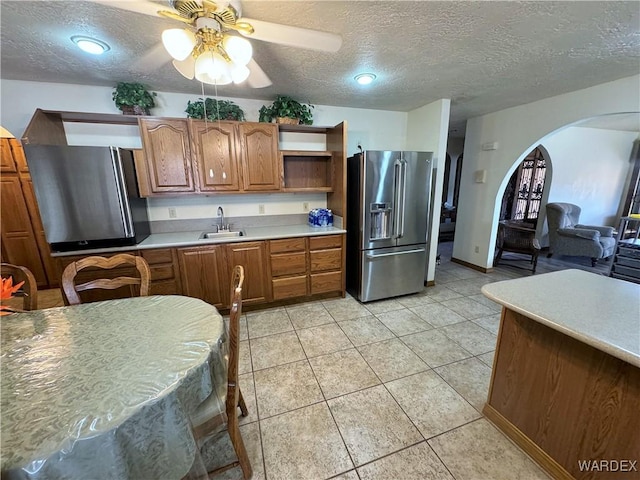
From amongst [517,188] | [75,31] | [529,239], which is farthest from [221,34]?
[517,188]

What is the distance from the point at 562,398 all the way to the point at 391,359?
111cm

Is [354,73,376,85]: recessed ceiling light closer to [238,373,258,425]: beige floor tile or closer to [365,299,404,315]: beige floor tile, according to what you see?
[365,299,404,315]: beige floor tile

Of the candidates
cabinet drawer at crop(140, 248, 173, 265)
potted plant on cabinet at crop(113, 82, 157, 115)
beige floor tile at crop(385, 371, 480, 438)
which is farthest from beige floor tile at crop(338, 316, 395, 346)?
potted plant on cabinet at crop(113, 82, 157, 115)

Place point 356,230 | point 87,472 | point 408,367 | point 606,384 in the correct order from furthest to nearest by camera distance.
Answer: point 356,230
point 408,367
point 606,384
point 87,472

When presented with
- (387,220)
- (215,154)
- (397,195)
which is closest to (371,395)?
(387,220)

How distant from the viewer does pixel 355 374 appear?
200 centimetres

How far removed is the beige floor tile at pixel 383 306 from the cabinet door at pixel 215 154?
205 centimetres

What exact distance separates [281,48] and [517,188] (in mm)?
5986

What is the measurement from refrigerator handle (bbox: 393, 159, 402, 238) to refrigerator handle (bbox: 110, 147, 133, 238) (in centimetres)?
266

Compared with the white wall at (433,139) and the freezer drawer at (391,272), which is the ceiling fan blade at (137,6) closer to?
the freezer drawer at (391,272)

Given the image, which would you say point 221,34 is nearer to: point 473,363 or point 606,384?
point 606,384

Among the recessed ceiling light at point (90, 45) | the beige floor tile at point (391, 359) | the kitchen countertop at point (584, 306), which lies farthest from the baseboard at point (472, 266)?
the recessed ceiling light at point (90, 45)

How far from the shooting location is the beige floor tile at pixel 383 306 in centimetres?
298

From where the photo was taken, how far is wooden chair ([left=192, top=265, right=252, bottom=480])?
40.7 inches
